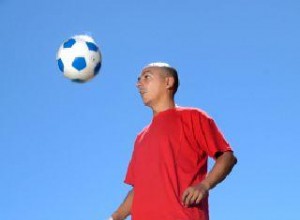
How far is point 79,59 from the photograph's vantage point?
328 inches

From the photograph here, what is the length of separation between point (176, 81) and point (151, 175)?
114 centimetres

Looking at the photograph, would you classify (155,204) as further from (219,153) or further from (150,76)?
(150,76)

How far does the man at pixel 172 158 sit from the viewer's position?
564 centimetres

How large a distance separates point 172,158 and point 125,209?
1.05 metres

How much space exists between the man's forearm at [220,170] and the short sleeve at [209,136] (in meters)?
0.07

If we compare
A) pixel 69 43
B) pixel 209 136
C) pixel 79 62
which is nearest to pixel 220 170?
pixel 209 136

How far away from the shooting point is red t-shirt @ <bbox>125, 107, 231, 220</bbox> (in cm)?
570

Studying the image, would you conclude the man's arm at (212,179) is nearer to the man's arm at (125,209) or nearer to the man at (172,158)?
the man at (172,158)

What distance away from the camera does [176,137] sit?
19.7 ft

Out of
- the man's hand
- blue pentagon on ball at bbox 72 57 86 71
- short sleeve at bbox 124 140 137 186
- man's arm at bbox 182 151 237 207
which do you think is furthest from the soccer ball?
the man's hand

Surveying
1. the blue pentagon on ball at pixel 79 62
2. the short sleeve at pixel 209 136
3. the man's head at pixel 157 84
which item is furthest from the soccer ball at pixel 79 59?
the short sleeve at pixel 209 136

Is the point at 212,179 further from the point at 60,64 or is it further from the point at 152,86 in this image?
the point at 60,64

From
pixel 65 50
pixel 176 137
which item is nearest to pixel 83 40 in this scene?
pixel 65 50

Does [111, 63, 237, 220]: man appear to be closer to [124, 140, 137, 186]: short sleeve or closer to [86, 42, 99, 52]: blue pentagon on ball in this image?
[124, 140, 137, 186]: short sleeve
